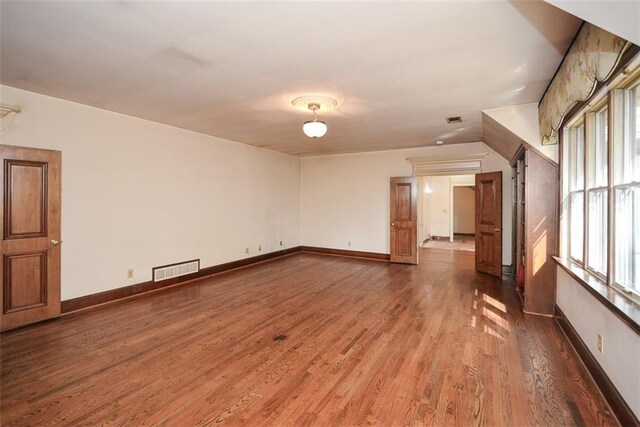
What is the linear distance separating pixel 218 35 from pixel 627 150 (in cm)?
320

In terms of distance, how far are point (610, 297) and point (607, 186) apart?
2.93ft

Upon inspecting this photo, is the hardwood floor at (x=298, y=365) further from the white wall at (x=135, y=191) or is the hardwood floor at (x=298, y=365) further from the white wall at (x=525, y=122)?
the white wall at (x=525, y=122)

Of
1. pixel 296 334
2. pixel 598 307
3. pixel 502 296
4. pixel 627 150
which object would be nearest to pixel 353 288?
pixel 296 334

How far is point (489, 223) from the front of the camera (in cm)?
615

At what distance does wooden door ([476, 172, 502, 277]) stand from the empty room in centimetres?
5

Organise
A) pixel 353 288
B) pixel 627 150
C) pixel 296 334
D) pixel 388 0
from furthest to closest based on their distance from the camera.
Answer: pixel 353 288, pixel 296 334, pixel 627 150, pixel 388 0

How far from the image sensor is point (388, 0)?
1.96 meters

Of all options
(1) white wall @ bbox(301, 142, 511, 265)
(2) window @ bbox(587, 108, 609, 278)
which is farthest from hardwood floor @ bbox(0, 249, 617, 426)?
(1) white wall @ bbox(301, 142, 511, 265)

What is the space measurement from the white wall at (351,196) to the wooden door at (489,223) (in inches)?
36.3

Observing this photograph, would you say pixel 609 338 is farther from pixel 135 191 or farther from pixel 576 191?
pixel 135 191

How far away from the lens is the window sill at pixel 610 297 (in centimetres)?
192

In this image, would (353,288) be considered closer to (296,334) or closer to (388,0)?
(296,334)

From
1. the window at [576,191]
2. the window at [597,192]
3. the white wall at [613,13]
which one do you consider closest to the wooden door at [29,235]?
the white wall at [613,13]

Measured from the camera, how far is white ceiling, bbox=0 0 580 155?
Answer: 2.10 m
